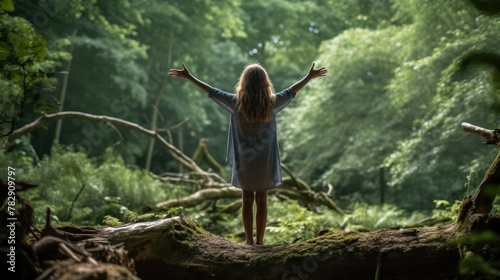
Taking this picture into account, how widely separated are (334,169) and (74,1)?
9180 millimetres

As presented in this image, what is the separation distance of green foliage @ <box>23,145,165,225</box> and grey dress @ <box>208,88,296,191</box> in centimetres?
387

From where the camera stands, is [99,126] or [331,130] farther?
[99,126]

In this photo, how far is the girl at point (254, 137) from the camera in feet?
14.8

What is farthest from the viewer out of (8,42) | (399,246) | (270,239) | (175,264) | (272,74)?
(272,74)

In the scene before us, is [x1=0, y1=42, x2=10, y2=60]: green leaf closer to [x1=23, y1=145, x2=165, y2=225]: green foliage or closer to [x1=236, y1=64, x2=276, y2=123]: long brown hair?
[x1=236, y1=64, x2=276, y2=123]: long brown hair

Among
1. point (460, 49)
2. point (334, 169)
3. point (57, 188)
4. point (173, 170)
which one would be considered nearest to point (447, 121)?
point (460, 49)

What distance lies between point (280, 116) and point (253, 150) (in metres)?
15.0

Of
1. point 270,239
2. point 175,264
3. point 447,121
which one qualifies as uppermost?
point 447,121

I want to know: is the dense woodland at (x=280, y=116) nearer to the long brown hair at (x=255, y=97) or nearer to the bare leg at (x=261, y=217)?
the bare leg at (x=261, y=217)

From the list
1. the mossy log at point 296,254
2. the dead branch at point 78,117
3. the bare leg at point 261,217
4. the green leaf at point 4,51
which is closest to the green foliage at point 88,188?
the dead branch at point 78,117

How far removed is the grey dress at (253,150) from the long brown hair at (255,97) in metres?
0.08

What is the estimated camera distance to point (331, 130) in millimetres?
15641

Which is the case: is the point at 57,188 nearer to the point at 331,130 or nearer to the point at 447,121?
the point at 447,121

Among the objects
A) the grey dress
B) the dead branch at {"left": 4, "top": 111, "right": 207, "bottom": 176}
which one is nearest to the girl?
the grey dress
